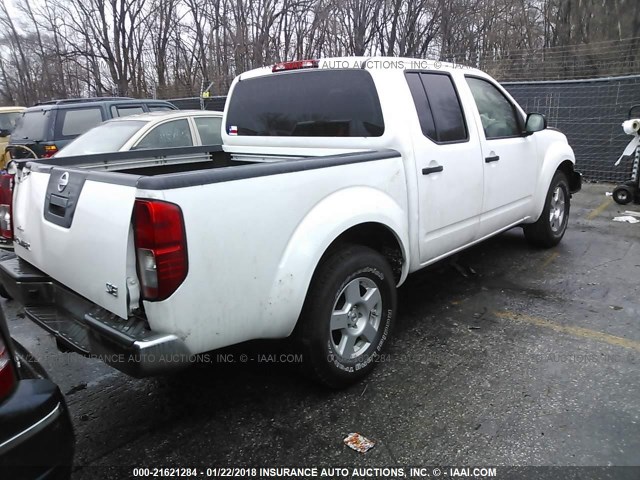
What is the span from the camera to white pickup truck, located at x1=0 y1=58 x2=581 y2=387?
6.89ft

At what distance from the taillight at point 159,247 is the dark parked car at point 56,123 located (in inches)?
289

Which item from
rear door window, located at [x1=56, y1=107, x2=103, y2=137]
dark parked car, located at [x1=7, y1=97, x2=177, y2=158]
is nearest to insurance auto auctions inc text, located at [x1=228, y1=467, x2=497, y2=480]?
dark parked car, located at [x1=7, y1=97, x2=177, y2=158]

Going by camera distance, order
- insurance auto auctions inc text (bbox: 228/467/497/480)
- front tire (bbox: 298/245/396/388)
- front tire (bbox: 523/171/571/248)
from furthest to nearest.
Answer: front tire (bbox: 523/171/571/248) → front tire (bbox: 298/245/396/388) → insurance auto auctions inc text (bbox: 228/467/497/480)

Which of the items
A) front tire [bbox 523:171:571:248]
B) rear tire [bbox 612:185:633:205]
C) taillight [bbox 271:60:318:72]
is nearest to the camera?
taillight [bbox 271:60:318:72]

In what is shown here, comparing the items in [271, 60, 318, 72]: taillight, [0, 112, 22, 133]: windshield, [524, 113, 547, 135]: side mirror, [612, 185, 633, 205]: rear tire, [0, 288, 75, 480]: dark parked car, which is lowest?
[612, 185, 633, 205]: rear tire

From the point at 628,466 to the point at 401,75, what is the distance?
8.77ft

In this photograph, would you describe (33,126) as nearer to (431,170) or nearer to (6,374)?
(431,170)

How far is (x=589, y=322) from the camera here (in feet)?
12.3

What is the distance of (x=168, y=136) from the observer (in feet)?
22.3

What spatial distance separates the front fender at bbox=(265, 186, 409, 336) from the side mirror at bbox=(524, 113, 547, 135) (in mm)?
2562

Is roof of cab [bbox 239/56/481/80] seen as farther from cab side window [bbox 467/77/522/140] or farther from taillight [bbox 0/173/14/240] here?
taillight [bbox 0/173/14/240]

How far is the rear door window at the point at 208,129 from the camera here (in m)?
7.22

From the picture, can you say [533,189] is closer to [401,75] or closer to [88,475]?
[401,75]

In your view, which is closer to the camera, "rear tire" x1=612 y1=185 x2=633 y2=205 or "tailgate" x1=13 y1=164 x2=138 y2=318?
"tailgate" x1=13 y1=164 x2=138 y2=318
